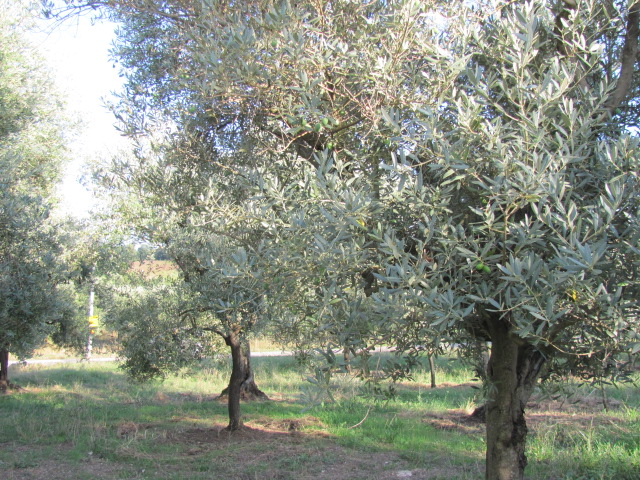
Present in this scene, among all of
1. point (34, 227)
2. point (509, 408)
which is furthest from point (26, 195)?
point (509, 408)

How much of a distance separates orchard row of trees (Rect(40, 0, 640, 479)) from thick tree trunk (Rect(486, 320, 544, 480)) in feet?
0.06

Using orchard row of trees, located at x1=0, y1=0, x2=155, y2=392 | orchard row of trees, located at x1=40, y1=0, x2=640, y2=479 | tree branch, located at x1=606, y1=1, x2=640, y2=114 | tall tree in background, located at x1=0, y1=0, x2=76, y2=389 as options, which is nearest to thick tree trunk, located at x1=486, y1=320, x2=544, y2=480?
orchard row of trees, located at x1=40, y1=0, x2=640, y2=479

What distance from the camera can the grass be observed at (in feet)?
27.5

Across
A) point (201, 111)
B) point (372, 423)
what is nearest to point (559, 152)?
point (201, 111)

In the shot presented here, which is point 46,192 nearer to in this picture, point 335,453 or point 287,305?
point 335,453

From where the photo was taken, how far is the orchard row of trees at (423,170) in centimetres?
318

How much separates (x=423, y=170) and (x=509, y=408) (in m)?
2.31

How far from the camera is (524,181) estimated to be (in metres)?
3.11

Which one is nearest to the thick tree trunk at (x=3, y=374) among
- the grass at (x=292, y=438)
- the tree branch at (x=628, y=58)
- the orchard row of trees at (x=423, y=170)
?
the grass at (x=292, y=438)

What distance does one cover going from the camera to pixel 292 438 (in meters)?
11.0

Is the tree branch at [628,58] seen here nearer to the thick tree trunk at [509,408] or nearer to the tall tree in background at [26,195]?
the thick tree trunk at [509,408]

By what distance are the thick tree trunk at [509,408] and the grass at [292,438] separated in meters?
0.93

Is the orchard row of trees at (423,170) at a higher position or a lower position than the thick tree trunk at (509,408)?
higher

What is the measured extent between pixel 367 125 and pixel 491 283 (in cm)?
198
